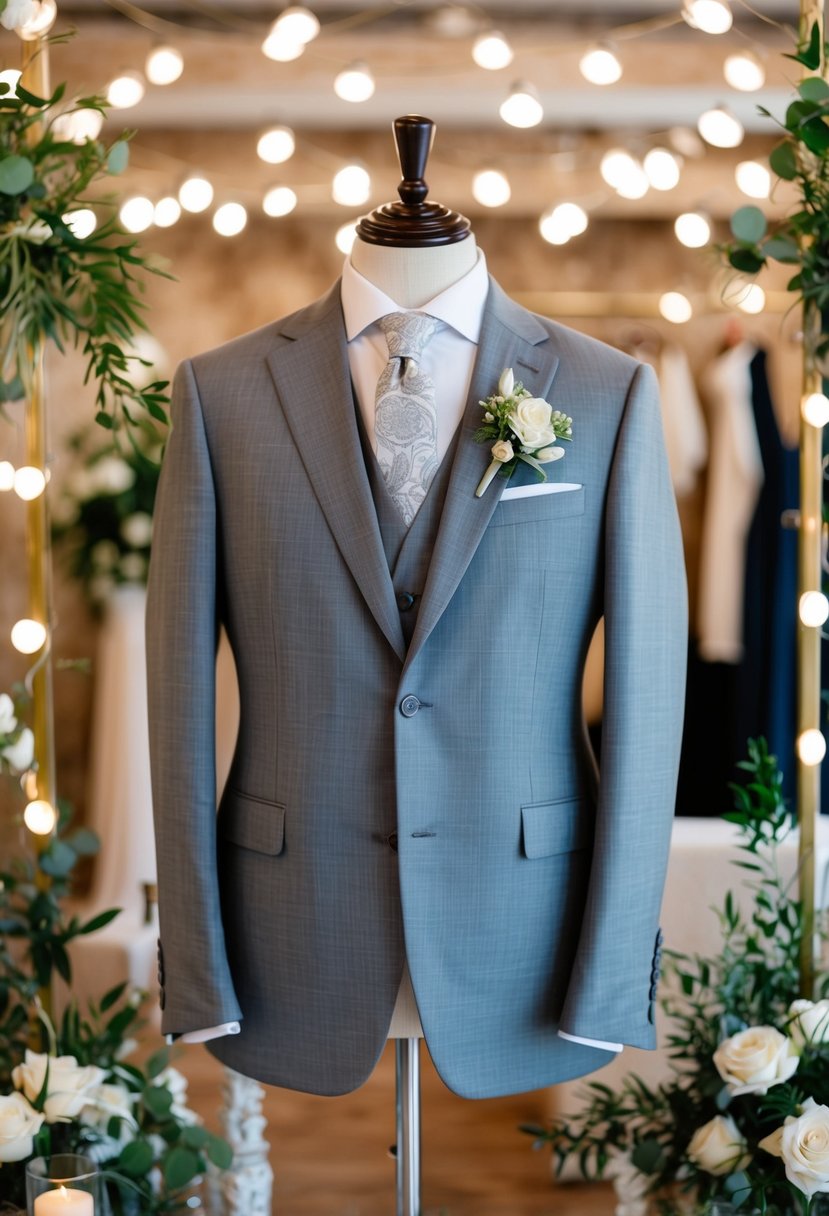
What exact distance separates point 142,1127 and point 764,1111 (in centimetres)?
105

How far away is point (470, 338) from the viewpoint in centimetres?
155

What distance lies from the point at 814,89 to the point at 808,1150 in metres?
1.55

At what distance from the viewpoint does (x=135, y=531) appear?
3.89 metres

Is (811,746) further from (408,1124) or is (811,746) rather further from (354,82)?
(354,82)

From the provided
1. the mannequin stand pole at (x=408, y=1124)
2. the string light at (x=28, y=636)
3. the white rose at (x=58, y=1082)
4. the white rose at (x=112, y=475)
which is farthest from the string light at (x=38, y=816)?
the white rose at (x=112, y=475)

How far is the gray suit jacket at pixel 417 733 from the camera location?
4.79 feet

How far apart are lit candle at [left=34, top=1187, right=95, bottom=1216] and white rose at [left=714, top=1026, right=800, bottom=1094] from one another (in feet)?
3.14

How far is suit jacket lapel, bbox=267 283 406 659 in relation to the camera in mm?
1444

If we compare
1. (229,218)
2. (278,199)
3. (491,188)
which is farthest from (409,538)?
(491,188)

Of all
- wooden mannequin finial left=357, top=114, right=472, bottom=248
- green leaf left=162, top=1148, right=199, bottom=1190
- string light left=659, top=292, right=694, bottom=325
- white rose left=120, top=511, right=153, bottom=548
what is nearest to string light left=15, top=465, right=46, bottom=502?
wooden mannequin finial left=357, top=114, right=472, bottom=248

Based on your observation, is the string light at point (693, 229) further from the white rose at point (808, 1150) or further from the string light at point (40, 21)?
the white rose at point (808, 1150)

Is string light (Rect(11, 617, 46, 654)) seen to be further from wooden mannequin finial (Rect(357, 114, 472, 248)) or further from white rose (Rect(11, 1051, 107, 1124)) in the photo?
wooden mannequin finial (Rect(357, 114, 472, 248))

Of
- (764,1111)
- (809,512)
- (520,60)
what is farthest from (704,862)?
(520,60)

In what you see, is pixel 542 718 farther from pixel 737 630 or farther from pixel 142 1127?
pixel 737 630
